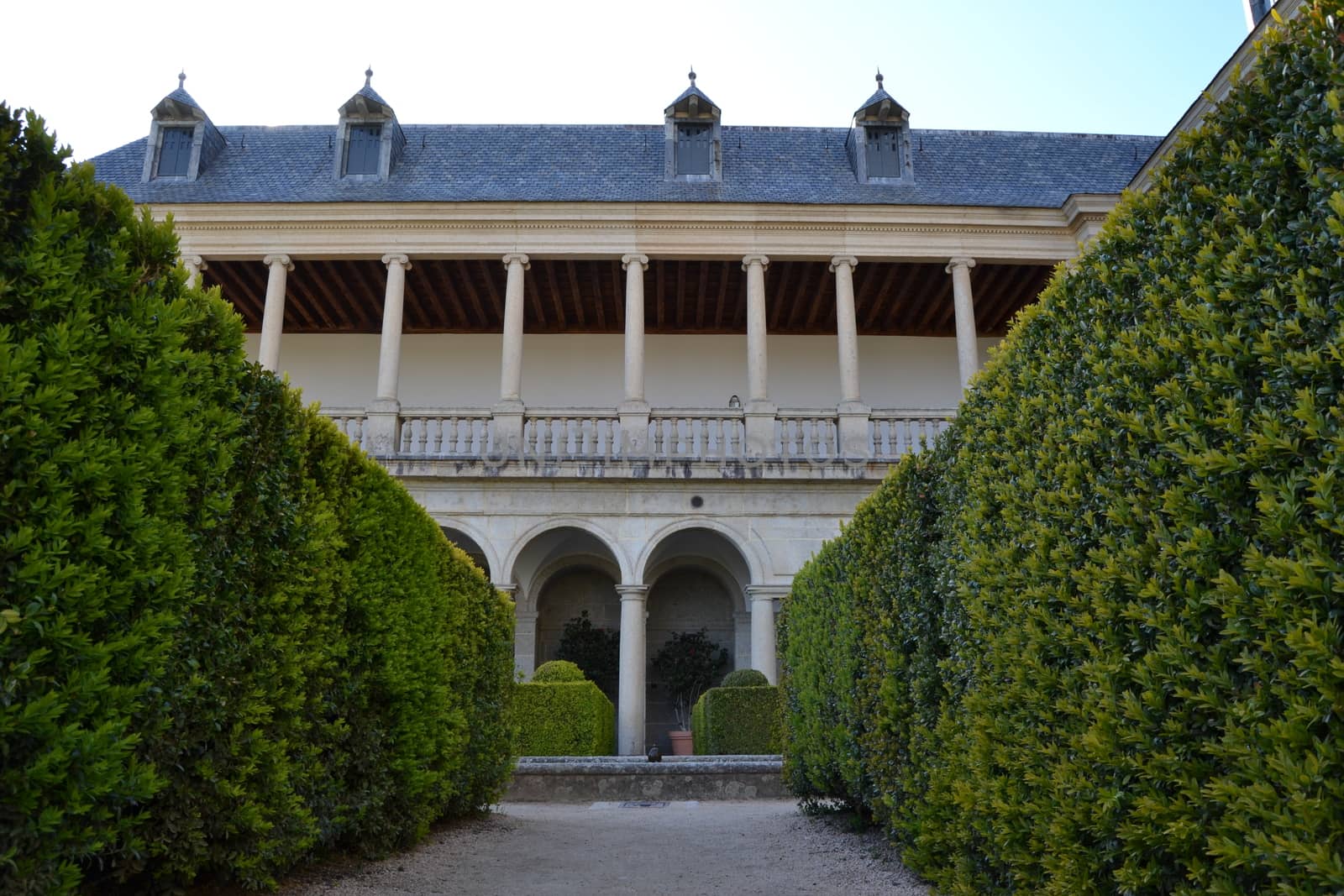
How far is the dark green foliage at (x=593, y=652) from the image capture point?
697 inches

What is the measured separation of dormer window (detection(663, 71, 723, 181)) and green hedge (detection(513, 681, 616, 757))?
1066 cm

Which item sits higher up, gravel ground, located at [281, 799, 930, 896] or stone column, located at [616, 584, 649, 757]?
stone column, located at [616, 584, 649, 757]

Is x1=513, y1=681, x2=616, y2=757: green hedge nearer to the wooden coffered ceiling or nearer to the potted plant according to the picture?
the potted plant

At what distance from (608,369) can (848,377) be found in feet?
19.3

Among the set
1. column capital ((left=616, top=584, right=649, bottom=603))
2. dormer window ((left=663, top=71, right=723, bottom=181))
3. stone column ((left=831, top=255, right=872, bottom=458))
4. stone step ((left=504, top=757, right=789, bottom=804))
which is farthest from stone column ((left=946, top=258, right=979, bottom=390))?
stone step ((left=504, top=757, right=789, bottom=804))

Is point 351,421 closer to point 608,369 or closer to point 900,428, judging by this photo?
point 608,369

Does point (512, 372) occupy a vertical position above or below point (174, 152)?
below

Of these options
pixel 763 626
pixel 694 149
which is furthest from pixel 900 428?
pixel 694 149

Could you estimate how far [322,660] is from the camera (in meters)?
5.00

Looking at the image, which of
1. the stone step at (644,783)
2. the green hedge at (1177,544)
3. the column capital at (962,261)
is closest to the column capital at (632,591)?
the stone step at (644,783)

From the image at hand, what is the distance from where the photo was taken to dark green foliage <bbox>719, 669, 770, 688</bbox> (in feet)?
45.1

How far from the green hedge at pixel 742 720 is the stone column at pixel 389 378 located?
6909 mm

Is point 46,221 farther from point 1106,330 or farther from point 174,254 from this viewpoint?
point 1106,330

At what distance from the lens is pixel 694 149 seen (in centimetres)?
1958
